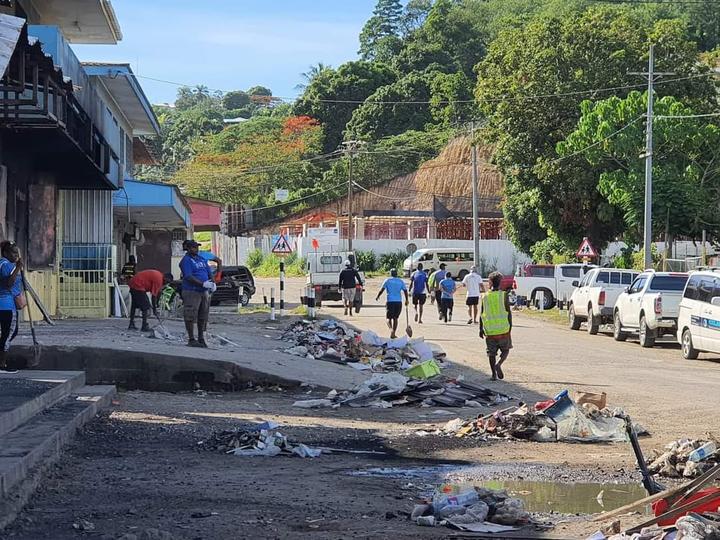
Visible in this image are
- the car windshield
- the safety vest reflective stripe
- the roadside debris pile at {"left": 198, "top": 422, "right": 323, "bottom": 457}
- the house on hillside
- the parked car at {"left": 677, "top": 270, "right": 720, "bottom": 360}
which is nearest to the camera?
the roadside debris pile at {"left": 198, "top": 422, "right": 323, "bottom": 457}

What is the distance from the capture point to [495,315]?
685 inches

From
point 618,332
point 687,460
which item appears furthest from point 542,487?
point 618,332

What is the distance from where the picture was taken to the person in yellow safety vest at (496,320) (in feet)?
56.7

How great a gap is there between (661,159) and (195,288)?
30.1 meters

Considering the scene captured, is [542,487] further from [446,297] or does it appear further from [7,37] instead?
[446,297]

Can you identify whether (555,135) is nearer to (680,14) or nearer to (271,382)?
→ (271,382)

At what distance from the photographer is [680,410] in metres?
14.1

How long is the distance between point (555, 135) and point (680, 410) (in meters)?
37.1

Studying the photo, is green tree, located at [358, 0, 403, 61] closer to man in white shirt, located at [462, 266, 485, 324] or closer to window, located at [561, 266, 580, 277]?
window, located at [561, 266, 580, 277]

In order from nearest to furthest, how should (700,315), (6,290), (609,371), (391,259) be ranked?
1. (6,290)
2. (609,371)
3. (700,315)
4. (391,259)

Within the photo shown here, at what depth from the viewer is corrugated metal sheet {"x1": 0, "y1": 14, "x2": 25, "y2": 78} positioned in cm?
977

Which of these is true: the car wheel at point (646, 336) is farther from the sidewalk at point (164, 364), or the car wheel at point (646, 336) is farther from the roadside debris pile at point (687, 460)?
the roadside debris pile at point (687, 460)

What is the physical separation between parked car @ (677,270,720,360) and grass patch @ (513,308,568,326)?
530 inches

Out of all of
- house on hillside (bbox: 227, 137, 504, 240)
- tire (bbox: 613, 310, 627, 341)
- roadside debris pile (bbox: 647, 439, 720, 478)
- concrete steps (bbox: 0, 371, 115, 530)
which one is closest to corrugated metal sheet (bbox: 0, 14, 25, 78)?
concrete steps (bbox: 0, 371, 115, 530)
